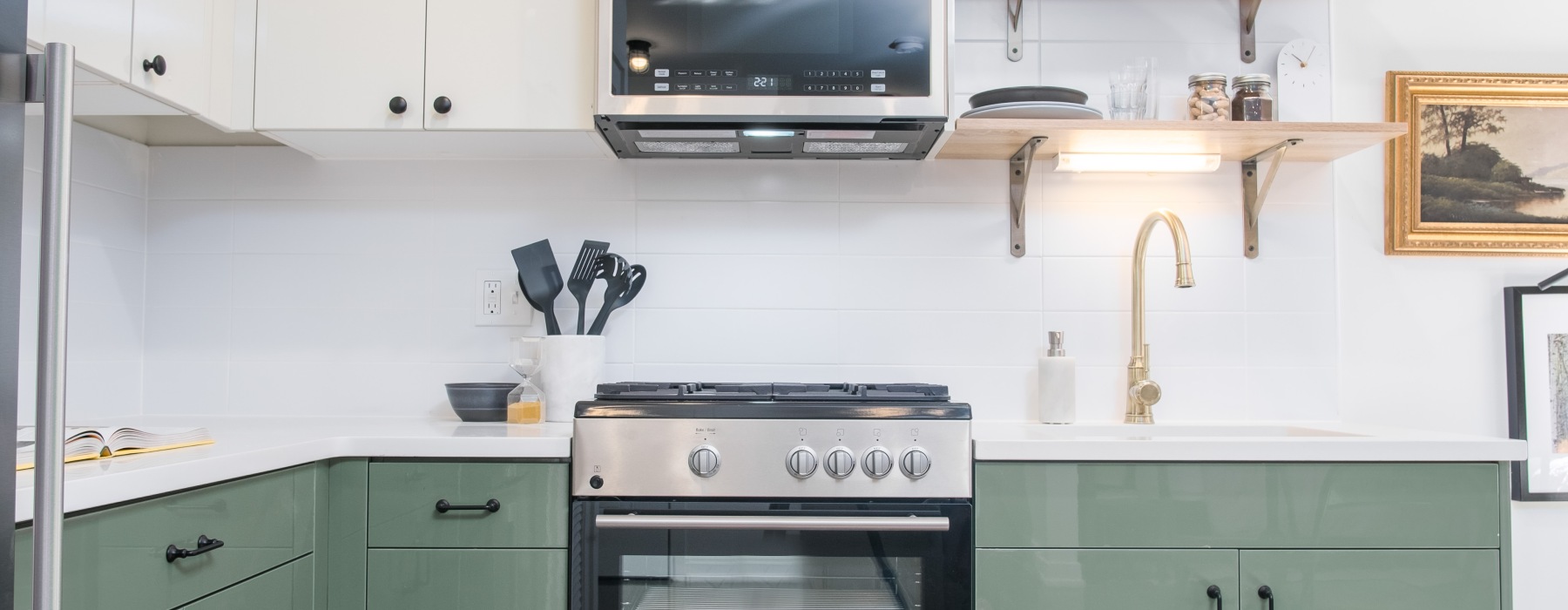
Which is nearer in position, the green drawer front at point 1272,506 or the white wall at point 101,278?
the green drawer front at point 1272,506

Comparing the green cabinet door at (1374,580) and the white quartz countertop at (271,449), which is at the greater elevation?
the white quartz countertop at (271,449)

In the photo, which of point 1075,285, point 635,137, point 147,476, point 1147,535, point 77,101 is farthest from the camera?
point 1075,285

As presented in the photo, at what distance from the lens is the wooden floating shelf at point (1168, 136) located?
184cm

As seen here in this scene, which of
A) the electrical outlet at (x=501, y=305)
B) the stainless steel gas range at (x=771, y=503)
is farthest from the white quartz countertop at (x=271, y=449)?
the electrical outlet at (x=501, y=305)

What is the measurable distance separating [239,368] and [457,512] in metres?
0.92

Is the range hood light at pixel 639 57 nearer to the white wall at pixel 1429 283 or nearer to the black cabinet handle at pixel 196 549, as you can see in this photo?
the black cabinet handle at pixel 196 549

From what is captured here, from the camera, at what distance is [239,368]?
214 cm

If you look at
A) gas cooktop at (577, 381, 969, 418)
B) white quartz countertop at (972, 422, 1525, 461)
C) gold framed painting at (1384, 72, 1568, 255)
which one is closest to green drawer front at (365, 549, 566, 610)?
gas cooktop at (577, 381, 969, 418)

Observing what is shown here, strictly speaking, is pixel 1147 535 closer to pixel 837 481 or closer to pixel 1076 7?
pixel 837 481

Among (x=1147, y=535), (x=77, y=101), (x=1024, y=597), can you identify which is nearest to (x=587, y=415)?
(x=1024, y=597)

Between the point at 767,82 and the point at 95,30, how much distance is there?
3.62 ft

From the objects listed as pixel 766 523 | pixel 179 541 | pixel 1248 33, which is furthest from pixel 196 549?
pixel 1248 33

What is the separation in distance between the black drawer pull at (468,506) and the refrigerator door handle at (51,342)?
0.96m

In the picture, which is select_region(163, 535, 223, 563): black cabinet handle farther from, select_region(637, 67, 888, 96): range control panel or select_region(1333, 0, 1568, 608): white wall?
select_region(1333, 0, 1568, 608): white wall
